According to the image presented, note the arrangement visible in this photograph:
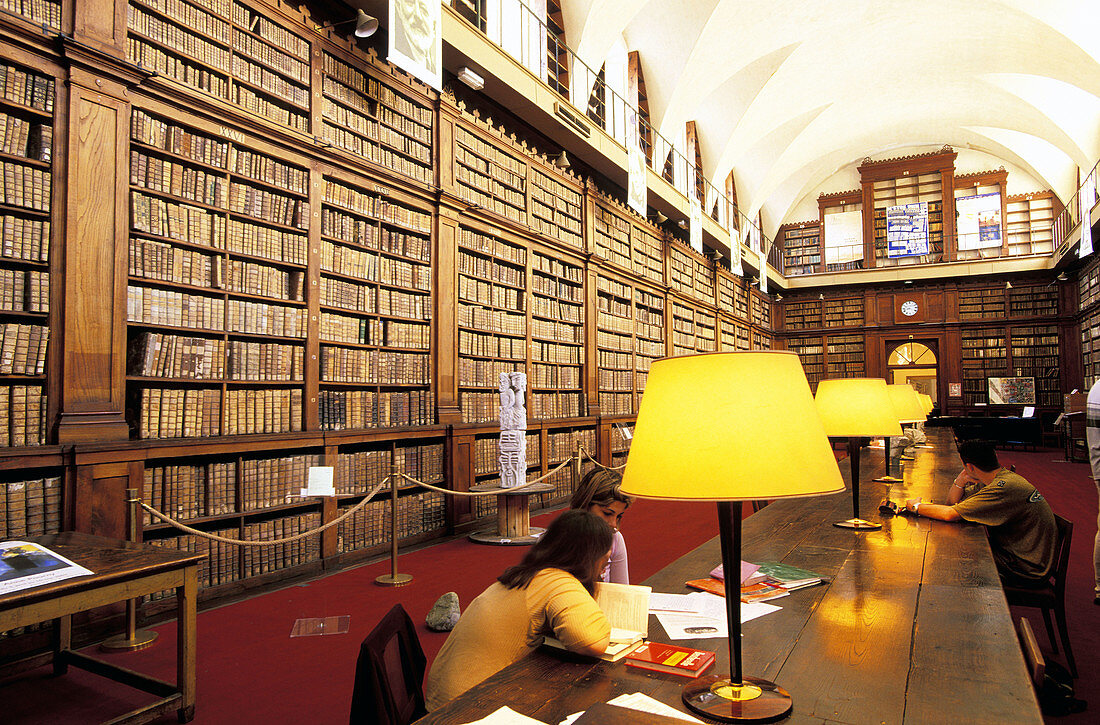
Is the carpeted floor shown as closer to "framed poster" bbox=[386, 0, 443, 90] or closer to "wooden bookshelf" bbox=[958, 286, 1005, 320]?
"framed poster" bbox=[386, 0, 443, 90]

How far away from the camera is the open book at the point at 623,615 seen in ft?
4.80

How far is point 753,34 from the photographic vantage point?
11.0 m

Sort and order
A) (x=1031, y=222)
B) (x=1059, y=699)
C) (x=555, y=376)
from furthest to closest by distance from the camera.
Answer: (x=1031, y=222), (x=555, y=376), (x=1059, y=699)

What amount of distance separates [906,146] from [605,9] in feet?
45.3

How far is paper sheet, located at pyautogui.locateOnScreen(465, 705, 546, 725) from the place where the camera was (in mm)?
1083

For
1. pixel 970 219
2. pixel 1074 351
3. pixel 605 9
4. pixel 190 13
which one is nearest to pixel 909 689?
pixel 190 13

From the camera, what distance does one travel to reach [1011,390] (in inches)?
626

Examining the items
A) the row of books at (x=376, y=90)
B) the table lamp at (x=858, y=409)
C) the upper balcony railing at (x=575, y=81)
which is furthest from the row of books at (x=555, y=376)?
the table lamp at (x=858, y=409)

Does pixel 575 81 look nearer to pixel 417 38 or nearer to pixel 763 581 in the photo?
pixel 417 38

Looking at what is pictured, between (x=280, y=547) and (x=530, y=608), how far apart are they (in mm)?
3377

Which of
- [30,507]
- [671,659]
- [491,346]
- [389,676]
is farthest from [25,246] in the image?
[491,346]

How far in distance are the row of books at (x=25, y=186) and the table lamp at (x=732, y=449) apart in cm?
371

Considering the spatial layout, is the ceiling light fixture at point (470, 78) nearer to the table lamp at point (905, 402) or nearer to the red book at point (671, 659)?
the table lamp at point (905, 402)

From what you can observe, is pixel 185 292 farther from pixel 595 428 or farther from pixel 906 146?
pixel 906 146
